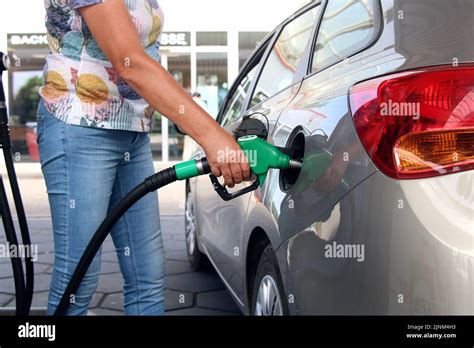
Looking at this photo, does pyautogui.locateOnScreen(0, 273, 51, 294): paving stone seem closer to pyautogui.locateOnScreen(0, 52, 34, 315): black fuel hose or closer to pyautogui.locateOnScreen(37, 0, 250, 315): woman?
pyautogui.locateOnScreen(0, 52, 34, 315): black fuel hose

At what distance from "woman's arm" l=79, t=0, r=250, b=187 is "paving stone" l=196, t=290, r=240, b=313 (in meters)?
2.21

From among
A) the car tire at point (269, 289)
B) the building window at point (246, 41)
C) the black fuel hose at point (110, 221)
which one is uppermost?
the building window at point (246, 41)

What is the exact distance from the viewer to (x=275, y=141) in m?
2.18

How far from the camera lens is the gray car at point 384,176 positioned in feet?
4.64

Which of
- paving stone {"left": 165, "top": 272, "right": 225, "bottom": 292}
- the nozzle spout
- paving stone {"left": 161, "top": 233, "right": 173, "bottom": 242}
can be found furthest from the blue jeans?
paving stone {"left": 161, "top": 233, "right": 173, "bottom": 242}

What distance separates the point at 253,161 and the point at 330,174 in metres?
0.22

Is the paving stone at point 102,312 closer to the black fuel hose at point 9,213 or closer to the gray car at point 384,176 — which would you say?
the black fuel hose at point 9,213

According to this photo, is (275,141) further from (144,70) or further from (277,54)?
(277,54)

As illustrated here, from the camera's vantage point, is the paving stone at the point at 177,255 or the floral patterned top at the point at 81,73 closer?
the floral patterned top at the point at 81,73

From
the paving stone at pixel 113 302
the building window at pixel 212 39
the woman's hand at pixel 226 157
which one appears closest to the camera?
the woman's hand at pixel 226 157

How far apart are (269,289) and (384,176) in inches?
34.8

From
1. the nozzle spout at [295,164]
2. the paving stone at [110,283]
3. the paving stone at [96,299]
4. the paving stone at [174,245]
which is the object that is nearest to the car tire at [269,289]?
the nozzle spout at [295,164]

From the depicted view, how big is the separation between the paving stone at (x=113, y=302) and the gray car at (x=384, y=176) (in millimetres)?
1893
